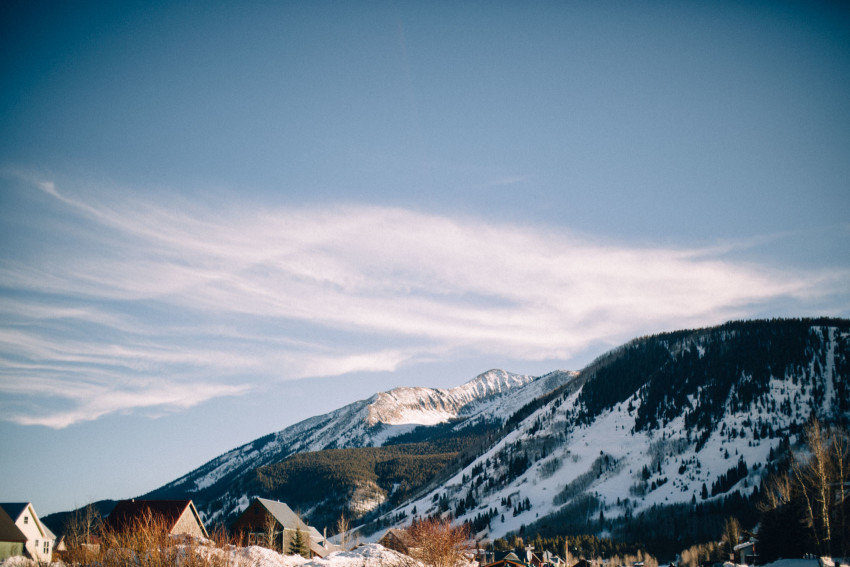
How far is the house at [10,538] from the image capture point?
61.8 meters

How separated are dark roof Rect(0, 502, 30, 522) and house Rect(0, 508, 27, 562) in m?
1.18

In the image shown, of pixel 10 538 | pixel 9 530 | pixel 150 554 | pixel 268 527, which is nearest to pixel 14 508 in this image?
pixel 9 530

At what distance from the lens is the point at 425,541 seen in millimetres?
55688

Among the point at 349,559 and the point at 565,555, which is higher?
the point at 349,559

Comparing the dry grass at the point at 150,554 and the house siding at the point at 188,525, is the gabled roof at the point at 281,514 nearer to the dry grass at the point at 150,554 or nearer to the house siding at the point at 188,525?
the house siding at the point at 188,525

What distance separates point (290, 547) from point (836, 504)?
70.5 meters

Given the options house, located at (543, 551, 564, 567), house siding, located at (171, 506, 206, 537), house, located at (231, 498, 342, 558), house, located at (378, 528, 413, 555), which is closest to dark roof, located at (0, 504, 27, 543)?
house siding, located at (171, 506, 206, 537)

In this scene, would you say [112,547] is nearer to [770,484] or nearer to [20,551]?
[20,551]

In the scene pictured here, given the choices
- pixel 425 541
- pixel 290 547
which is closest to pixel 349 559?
pixel 425 541

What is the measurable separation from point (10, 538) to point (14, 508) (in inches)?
280

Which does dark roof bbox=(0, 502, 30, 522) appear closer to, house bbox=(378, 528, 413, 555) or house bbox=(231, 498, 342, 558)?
house bbox=(231, 498, 342, 558)

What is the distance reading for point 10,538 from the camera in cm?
6300

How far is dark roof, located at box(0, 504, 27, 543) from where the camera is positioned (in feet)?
205

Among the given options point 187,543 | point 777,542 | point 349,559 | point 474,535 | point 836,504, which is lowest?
point 474,535
